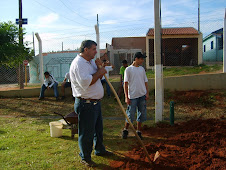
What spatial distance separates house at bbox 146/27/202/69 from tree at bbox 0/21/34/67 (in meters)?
6.83

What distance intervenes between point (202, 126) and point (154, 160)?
2430mm

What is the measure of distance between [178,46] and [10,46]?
455 inches

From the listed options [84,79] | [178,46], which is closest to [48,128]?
[84,79]

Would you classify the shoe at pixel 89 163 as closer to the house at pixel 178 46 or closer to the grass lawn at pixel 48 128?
the grass lawn at pixel 48 128

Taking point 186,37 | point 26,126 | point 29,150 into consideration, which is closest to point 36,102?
point 26,126

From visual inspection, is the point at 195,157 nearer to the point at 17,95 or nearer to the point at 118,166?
the point at 118,166

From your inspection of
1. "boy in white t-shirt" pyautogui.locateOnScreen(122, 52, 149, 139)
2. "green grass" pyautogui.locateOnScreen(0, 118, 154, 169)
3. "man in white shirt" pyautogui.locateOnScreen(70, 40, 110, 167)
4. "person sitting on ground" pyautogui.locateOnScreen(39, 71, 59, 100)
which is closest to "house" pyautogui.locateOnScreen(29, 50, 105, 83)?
"person sitting on ground" pyautogui.locateOnScreen(39, 71, 59, 100)

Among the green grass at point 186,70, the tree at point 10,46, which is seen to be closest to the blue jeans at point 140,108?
the green grass at point 186,70

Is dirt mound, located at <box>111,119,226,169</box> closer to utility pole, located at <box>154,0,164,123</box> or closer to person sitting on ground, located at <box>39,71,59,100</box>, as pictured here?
utility pole, located at <box>154,0,164,123</box>

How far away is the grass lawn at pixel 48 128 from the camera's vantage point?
372cm

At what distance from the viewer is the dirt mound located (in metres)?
3.28

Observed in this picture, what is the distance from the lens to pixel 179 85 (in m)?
8.70

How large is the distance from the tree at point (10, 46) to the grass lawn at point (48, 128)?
1.85m

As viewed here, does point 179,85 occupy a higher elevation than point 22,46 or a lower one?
lower
